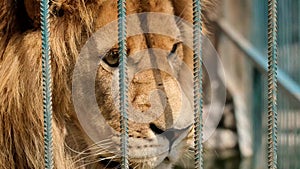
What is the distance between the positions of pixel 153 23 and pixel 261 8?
3756mm

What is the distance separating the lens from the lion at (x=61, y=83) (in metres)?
2.92

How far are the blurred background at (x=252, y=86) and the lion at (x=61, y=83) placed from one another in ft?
4.43

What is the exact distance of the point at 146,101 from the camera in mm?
2906

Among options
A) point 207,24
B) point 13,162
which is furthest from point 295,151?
point 13,162

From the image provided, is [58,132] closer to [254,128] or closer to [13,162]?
[13,162]

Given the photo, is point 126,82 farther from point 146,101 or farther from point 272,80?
point 272,80

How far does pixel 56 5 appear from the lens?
9.62 feet

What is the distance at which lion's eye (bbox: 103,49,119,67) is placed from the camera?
297 cm

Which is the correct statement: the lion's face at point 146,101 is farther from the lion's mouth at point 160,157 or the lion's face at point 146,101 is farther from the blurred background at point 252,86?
the blurred background at point 252,86

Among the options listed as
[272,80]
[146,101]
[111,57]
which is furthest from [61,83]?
[272,80]

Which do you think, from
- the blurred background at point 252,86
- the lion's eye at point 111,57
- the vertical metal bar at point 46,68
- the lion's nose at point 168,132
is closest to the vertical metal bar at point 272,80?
the lion's nose at point 168,132

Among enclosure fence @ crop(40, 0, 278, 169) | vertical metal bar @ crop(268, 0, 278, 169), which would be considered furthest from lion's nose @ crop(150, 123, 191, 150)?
vertical metal bar @ crop(268, 0, 278, 169)

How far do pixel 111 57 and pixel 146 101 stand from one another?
21 cm

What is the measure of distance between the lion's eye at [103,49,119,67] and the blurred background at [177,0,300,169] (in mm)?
1345
